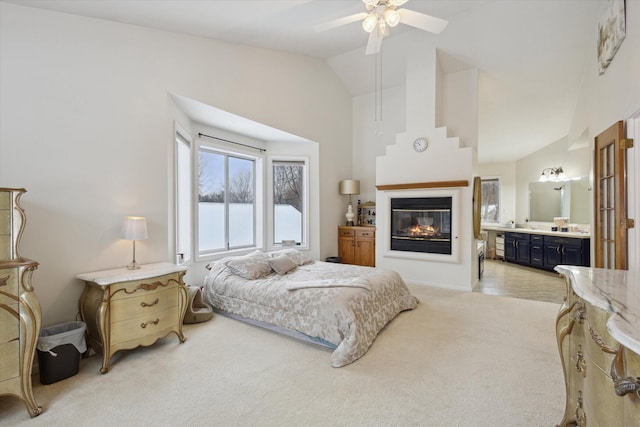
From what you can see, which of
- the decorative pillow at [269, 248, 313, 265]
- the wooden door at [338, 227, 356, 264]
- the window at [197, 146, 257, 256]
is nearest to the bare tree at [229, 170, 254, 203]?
the window at [197, 146, 257, 256]

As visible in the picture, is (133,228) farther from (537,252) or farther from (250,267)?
(537,252)

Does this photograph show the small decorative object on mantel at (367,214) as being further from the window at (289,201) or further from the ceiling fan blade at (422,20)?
the ceiling fan blade at (422,20)

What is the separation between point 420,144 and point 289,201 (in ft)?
8.67

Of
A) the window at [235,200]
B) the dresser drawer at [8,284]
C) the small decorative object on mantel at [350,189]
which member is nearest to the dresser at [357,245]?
the small decorative object on mantel at [350,189]

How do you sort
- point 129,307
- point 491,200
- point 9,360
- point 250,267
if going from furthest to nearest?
1. point 491,200
2. point 250,267
3. point 129,307
4. point 9,360

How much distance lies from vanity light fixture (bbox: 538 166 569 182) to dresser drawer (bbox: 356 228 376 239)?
14.6 ft

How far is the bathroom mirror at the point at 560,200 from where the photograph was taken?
6320mm

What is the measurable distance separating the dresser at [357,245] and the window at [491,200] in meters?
4.51

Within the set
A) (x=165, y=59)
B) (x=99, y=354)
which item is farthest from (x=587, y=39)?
(x=99, y=354)

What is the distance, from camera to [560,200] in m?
6.87

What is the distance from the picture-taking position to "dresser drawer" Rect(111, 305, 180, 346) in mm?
2463

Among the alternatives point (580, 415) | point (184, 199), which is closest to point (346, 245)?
point (184, 199)

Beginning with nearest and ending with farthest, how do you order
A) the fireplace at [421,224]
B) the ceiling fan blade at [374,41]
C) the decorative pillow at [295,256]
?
the ceiling fan blade at [374,41] → the decorative pillow at [295,256] → the fireplace at [421,224]

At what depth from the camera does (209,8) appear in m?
3.04
